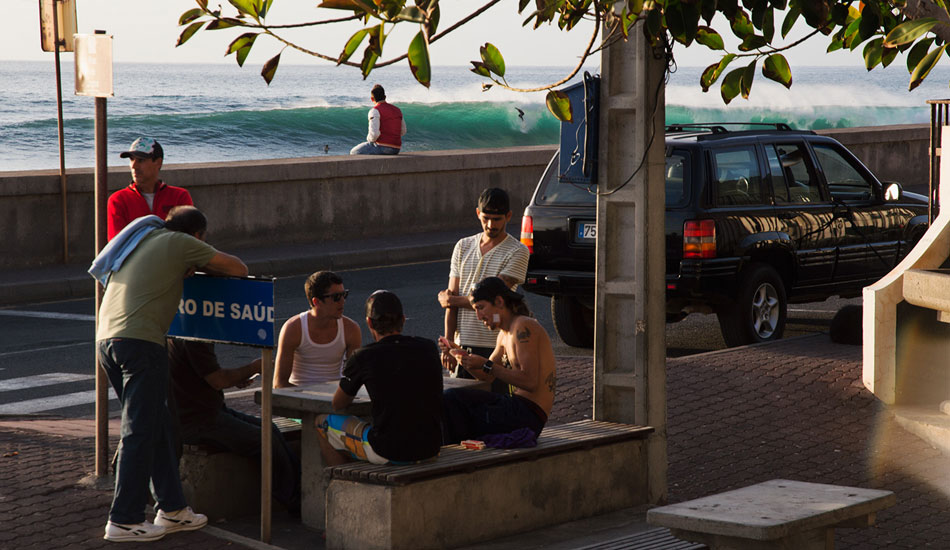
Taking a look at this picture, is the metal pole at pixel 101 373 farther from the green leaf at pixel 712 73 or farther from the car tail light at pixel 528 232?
the car tail light at pixel 528 232

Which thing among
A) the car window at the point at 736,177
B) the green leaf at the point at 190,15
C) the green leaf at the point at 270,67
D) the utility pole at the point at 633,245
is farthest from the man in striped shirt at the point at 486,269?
the car window at the point at 736,177

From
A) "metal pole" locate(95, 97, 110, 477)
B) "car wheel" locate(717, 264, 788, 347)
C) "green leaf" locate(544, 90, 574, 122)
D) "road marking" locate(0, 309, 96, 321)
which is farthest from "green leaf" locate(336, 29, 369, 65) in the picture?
"road marking" locate(0, 309, 96, 321)

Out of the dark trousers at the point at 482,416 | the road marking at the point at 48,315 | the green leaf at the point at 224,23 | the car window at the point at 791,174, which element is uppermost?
the green leaf at the point at 224,23

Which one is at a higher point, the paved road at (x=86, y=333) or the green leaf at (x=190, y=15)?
the green leaf at (x=190, y=15)

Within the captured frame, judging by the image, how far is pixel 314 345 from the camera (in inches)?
293

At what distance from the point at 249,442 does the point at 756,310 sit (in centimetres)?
613

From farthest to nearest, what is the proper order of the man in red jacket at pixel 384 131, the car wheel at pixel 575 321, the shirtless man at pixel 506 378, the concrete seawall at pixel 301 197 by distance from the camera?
the man in red jacket at pixel 384 131, the concrete seawall at pixel 301 197, the car wheel at pixel 575 321, the shirtless man at pixel 506 378

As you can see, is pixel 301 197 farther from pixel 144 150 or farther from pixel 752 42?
pixel 752 42

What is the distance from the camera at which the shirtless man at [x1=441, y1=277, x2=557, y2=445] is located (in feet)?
22.6

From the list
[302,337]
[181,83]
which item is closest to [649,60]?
[302,337]

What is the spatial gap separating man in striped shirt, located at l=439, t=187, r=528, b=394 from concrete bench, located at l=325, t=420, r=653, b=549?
0.83 metres

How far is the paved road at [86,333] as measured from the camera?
10.3 meters

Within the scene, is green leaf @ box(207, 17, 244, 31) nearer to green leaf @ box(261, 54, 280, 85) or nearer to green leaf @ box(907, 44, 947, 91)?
green leaf @ box(261, 54, 280, 85)

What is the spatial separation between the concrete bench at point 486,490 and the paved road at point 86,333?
4.12 meters
